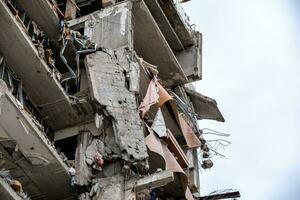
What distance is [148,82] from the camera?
58.0 feet

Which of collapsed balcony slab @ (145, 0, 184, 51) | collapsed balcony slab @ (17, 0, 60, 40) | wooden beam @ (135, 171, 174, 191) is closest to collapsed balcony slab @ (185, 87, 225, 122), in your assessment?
collapsed balcony slab @ (145, 0, 184, 51)

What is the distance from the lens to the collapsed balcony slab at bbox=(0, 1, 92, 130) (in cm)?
1462

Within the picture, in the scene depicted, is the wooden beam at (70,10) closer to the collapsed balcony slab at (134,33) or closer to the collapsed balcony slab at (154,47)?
the collapsed balcony slab at (134,33)

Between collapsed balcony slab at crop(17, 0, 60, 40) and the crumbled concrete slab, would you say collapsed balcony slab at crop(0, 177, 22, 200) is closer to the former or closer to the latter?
the crumbled concrete slab

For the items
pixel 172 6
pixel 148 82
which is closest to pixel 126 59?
pixel 148 82

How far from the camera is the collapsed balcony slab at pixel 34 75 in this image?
1462 centimetres

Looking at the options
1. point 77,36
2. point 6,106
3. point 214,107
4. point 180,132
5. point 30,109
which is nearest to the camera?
point 6,106

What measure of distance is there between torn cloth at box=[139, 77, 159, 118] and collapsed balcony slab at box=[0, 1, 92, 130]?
1.24 m

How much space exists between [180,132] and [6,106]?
6.85m

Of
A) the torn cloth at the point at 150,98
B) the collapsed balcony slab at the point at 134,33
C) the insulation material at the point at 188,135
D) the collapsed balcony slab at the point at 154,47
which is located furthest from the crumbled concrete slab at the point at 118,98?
the insulation material at the point at 188,135

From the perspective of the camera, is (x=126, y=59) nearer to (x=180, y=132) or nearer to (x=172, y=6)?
(x=180, y=132)

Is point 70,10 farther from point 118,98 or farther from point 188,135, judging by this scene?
point 118,98

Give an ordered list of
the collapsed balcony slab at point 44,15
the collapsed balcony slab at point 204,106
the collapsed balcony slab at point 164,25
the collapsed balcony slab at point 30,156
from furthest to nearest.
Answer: the collapsed balcony slab at point 204,106
the collapsed balcony slab at point 164,25
the collapsed balcony slab at point 44,15
the collapsed balcony slab at point 30,156

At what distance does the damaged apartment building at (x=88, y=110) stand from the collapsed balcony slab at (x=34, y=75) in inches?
0.7
